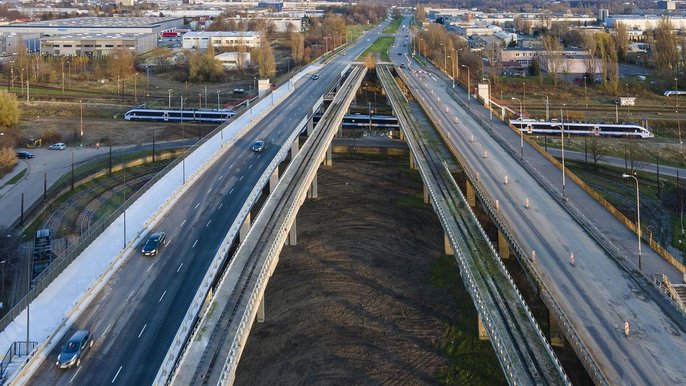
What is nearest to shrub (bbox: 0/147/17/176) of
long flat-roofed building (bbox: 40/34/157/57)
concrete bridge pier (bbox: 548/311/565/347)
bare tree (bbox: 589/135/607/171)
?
concrete bridge pier (bbox: 548/311/565/347)

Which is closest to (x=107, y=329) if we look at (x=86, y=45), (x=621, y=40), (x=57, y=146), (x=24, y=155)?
(x=24, y=155)

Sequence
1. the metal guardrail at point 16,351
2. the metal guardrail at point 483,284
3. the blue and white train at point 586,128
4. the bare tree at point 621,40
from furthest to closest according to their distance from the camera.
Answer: the bare tree at point 621,40
the blue and white train at point 586,128
the metal guardrail at point 483,284
the metal guardrail at point 16,351

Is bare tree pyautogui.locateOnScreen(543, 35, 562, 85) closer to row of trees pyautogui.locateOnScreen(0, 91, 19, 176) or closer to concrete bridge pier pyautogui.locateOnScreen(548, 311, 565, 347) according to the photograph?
concrete bridge pier pyautogui.locateOnScreen(548, 311, 565, 347)

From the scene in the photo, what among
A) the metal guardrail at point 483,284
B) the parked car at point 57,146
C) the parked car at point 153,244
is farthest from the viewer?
the parked car at point 57,146

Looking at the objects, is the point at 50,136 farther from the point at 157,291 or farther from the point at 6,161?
the point at 157,291

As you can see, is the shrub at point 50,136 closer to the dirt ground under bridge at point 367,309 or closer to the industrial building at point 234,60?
the dirt ground under bridge at point 367,309

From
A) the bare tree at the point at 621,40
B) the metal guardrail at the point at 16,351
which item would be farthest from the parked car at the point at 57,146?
the bare tree at the point at 621,40
